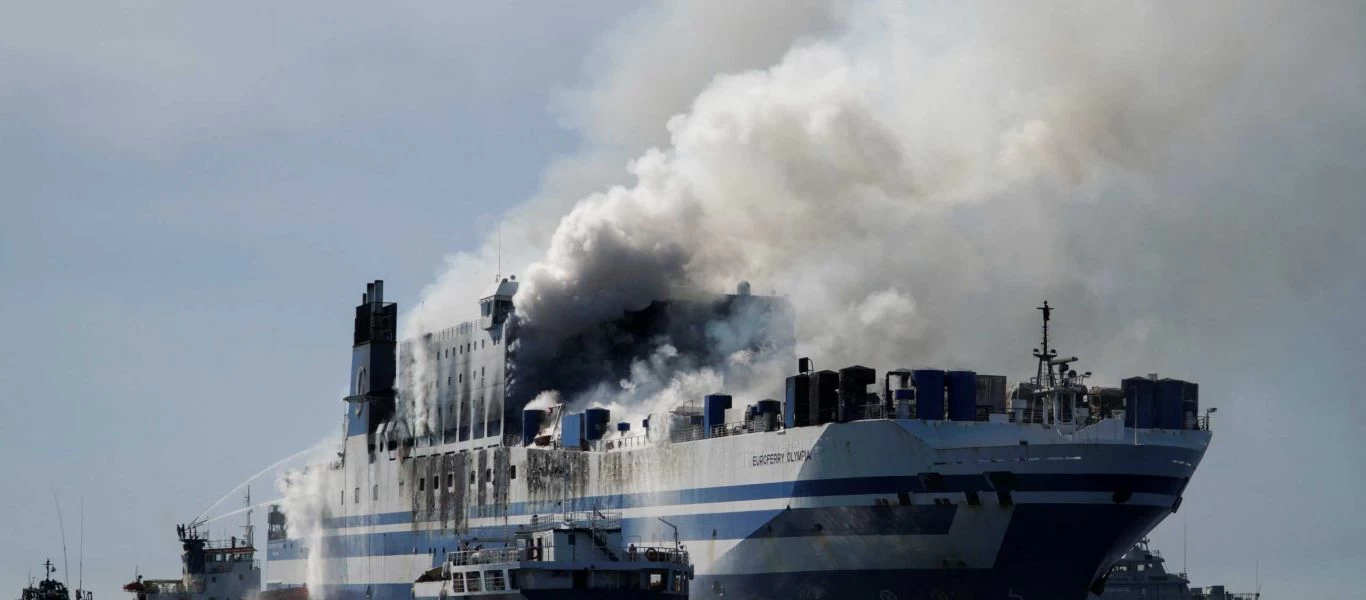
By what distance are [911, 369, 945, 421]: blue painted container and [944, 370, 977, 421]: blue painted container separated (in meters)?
0.44

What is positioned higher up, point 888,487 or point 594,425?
point 594,425

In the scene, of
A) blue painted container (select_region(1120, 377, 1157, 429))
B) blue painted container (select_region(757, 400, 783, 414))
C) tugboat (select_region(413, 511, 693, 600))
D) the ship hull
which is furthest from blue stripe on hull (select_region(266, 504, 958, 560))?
blue painted container (select_region(1120, 377, 1157, 429))

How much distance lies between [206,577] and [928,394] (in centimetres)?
5132

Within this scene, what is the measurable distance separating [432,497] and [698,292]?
1863 centimetres

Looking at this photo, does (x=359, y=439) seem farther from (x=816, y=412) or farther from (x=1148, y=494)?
(x=1148, y=494)

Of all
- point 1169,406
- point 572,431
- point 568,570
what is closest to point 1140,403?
point 1169,406

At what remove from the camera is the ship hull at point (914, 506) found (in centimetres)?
7962

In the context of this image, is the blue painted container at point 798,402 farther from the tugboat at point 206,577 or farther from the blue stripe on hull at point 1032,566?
the tugboat at point 206,577

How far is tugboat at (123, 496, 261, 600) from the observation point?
115 m

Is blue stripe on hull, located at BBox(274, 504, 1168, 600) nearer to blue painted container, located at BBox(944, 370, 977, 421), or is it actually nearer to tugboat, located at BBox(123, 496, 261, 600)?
blue painted container, located at BBox(944, 370, 977, 421)

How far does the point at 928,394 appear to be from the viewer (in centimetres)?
8238

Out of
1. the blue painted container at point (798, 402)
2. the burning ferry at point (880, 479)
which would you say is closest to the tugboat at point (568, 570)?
the burning ferry at point (880, 479)

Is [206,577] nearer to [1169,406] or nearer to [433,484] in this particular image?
[433,484]

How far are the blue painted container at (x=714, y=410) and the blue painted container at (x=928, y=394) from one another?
11.7 metres
